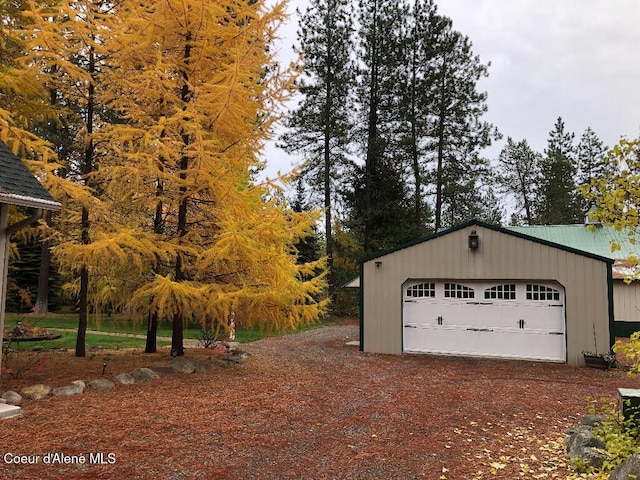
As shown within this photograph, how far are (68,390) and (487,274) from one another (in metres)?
9.62

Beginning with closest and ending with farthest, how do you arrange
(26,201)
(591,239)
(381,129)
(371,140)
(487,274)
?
1. (26,201)
2. (487,274)
3. (591,239)
4. (371,140)
5. (381,129)

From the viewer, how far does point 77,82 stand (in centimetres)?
923

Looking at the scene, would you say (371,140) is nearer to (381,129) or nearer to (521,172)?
(381,129)

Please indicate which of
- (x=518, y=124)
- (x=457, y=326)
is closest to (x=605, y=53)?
(x=457, y=326)

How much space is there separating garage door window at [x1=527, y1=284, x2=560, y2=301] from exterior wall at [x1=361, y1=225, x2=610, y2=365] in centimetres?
30

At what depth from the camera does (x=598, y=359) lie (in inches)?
396

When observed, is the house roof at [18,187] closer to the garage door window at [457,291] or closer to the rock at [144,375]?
the rock at [144,375]

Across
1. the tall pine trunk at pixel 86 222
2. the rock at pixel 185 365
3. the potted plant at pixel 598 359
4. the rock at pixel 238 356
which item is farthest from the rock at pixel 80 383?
the potted plant at pixel 598 359

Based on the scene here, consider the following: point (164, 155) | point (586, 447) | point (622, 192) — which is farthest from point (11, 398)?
point (622, 192)

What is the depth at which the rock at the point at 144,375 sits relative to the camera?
7.41 meters

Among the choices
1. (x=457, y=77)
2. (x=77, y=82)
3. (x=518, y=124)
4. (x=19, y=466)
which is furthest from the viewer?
(x=518, y=124)

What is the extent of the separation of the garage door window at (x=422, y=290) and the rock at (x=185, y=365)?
20.4 ft

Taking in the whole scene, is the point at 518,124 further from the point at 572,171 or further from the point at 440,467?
the point at 440,467

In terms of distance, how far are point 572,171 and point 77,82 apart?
34.9 m
